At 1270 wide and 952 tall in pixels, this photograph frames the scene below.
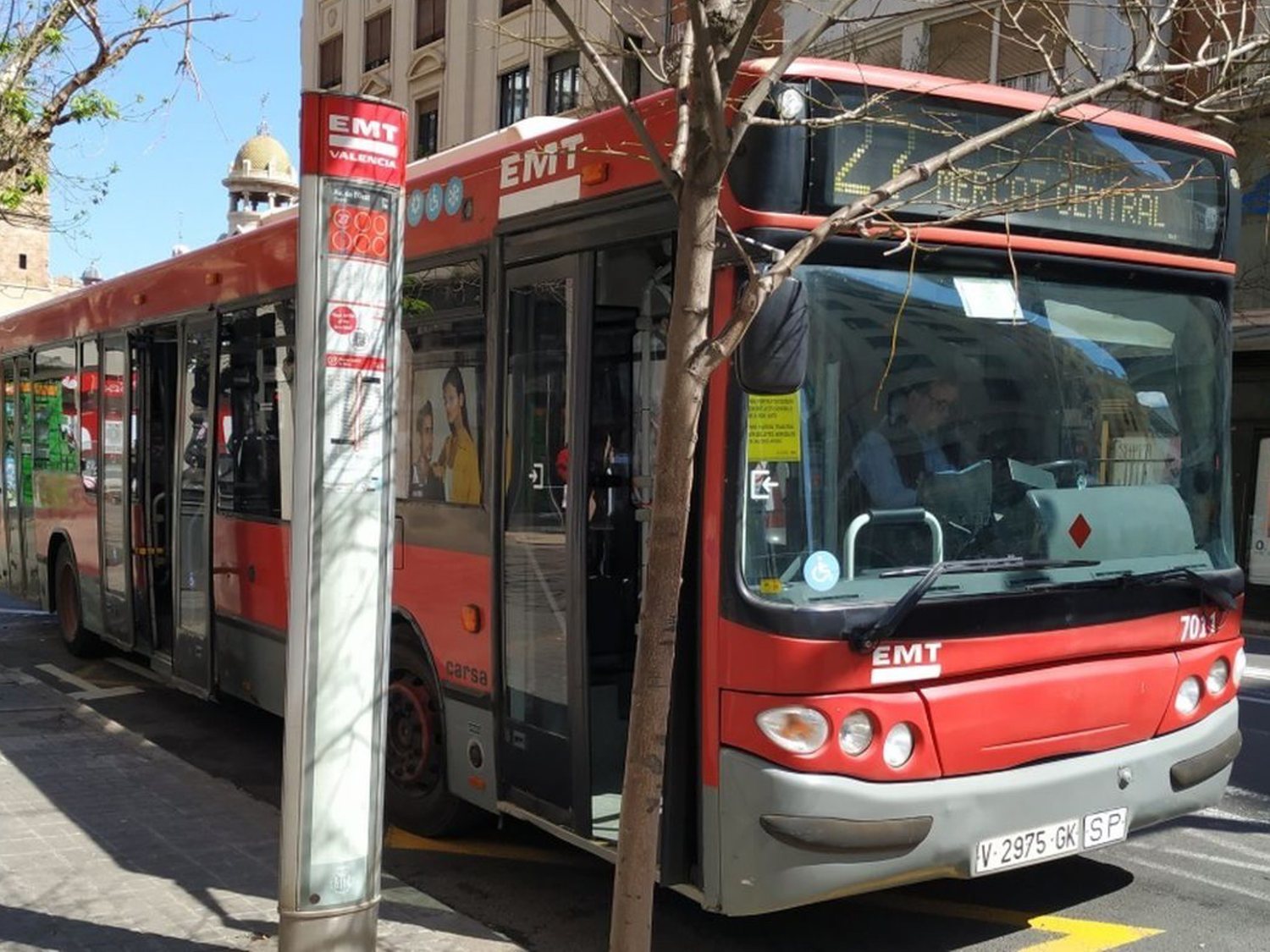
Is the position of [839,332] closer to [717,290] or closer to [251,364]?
[717,290]

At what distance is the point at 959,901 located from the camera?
18.4 ft

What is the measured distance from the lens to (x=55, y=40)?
8.32m

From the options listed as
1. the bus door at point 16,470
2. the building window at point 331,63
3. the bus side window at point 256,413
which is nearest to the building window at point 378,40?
the building window at point 331,63

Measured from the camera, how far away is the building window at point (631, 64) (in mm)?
4367

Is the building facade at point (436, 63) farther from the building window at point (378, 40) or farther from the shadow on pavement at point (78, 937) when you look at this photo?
the shadow on pavement at point (78, 937)

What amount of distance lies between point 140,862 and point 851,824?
10.4 feet

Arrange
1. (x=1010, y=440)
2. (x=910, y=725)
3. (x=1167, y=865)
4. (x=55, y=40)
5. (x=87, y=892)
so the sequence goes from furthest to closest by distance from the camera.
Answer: (x=55, y=40)
(x=1167, y=865)
(x=87, y=892)
(x=1010, y=440)
(x=910, y=725)

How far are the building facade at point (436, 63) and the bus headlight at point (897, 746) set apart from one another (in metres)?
21.7

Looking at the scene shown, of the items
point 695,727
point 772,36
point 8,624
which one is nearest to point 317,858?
point 695,727

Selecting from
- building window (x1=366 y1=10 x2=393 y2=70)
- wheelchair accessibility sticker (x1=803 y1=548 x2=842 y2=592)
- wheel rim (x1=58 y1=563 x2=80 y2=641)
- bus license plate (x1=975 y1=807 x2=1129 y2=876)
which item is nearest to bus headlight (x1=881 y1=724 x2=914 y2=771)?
bus license plate (x1=975 y1=807 x2=1129 y2=876)

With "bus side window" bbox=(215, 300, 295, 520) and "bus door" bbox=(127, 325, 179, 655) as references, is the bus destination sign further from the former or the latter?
"bus door" bbox=(127, 325, 179, 655)

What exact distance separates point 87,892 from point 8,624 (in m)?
9.00

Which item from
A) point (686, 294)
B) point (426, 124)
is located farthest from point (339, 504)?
point (426, 124)

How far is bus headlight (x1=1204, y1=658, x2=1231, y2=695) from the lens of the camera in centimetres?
525
